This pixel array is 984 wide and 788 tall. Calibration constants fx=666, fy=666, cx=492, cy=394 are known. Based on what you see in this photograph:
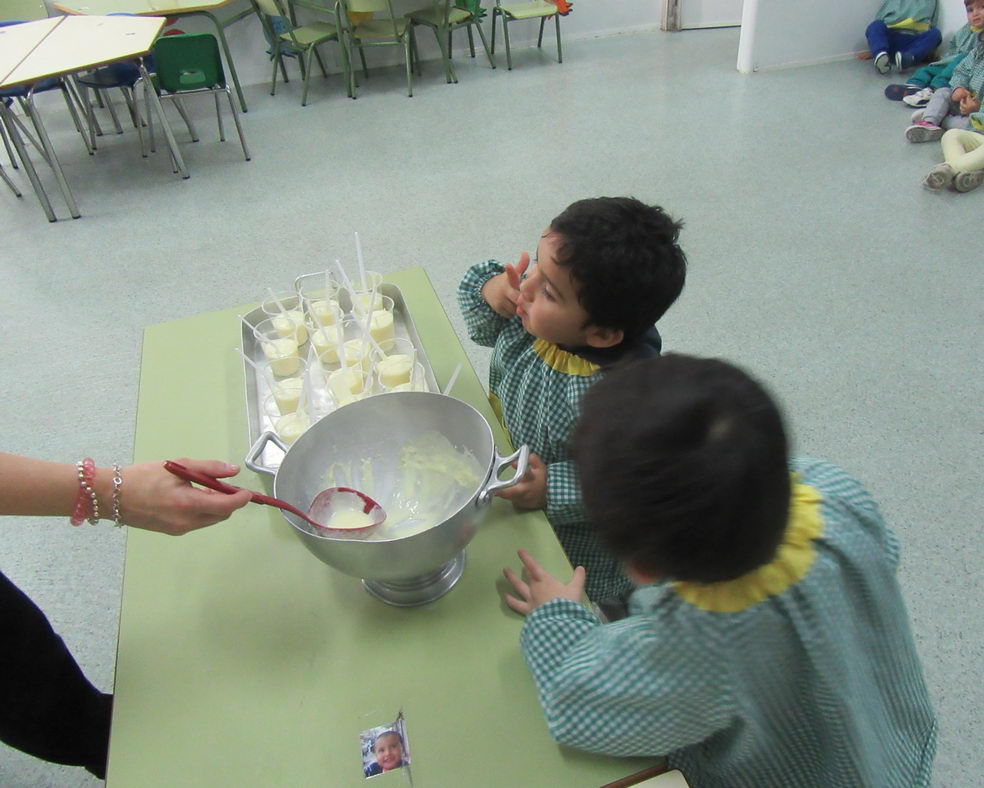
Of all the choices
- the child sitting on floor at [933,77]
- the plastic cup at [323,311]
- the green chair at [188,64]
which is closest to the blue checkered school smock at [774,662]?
the plastic cup at [323,311]

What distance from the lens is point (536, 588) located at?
79 cm

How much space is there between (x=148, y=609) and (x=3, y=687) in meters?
0.31

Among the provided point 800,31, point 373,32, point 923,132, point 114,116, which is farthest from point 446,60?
point 923,132

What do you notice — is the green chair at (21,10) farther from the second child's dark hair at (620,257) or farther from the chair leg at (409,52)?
the second child's dark hair at (620,257)

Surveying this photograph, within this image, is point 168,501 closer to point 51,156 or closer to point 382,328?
point 382,328

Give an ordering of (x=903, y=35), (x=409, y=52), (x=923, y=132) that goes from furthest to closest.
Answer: (x=409, y=52) → (x=903, y=35) → (x=923, y=132)

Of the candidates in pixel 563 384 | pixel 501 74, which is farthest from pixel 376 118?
pixel 563 384

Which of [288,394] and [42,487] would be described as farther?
[288,394]

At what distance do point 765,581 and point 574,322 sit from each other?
0.48 metres

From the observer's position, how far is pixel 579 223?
0.93 metres

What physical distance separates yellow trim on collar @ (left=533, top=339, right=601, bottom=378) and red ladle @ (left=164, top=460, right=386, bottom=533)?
0.36m

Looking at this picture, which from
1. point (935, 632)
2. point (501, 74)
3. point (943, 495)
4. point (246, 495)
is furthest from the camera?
point (501, 74)

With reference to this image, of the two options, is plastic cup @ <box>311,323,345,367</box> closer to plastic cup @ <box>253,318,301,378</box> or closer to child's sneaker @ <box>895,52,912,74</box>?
plastic cup @ <box>253,318,301,378</box>

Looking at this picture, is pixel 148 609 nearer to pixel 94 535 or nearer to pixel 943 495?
pixel 94 535
